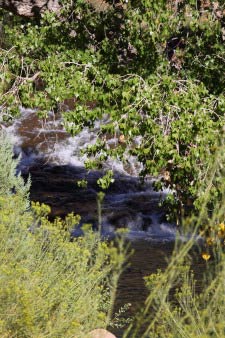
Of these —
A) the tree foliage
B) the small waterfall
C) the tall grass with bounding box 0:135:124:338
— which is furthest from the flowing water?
the tall grass with bounding box 0:135:124:338

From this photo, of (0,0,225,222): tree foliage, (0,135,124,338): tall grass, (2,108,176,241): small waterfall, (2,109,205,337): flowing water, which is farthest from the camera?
(2,108,176,241): small waterfall

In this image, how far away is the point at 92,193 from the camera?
18.4 meters

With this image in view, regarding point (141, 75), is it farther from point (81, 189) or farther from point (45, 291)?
point (81, 189)

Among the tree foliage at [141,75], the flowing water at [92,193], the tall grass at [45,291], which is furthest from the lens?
the flowing water at [92,193]

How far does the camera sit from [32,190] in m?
18.4

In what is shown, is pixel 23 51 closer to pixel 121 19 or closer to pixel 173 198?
pixel 121 19

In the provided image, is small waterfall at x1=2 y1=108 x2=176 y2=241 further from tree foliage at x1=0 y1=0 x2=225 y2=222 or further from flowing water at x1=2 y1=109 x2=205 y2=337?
tree foliage at x1=0 y1=0 x2=225 y2=222

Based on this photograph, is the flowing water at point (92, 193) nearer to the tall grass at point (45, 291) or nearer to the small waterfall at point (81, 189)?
the small waterfall at point (81, 189)

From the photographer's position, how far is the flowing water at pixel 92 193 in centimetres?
1523

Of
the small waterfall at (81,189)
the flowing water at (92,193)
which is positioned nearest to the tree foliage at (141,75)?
the flowing water at (92,193)

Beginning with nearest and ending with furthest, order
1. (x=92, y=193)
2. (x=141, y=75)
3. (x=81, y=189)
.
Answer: (x=141, y=75)
(x=92, y=193)
(x=81, y=189)

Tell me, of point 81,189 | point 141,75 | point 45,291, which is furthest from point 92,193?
point 45,291

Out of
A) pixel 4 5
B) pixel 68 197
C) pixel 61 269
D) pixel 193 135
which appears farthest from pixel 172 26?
pixel 68 197

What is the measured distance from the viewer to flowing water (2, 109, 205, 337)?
50.0 ft
